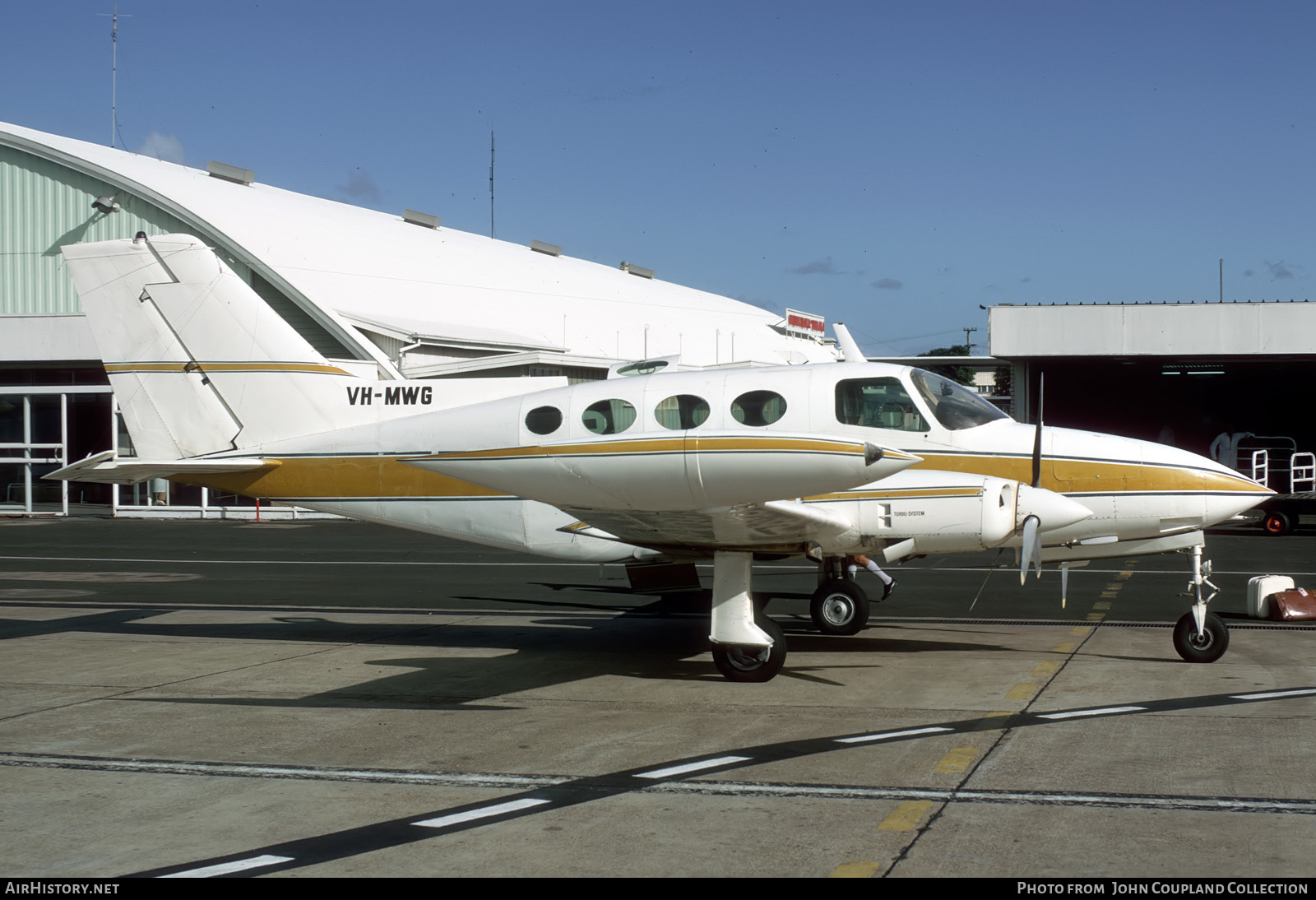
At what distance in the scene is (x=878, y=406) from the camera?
34.3 feet

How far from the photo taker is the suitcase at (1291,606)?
43.2 ft

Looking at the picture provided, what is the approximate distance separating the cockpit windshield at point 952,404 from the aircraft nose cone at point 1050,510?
1.02 m

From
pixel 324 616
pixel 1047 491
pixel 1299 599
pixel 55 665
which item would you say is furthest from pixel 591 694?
pixel 1299 599

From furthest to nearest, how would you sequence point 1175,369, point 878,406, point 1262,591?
point 1175,369
point 1262,591
point 878,406

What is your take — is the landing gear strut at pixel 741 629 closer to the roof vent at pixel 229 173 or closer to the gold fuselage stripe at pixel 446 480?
the gold fuselage stripe at pixel 446 480

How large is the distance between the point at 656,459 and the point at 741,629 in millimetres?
2632

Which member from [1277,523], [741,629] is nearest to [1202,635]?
[741,629]

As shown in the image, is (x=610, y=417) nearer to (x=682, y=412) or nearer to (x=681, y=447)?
(x=682, y=412)

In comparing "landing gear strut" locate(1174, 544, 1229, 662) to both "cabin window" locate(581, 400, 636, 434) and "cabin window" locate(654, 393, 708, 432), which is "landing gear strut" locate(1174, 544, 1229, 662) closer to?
"cabin window" locate(654, 393, 708, 432)

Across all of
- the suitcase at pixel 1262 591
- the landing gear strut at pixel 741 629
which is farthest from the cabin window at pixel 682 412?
the suitcase at pixel 1262 591

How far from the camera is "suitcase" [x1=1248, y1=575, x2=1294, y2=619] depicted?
43.8 ft
